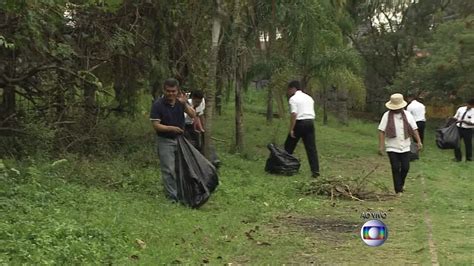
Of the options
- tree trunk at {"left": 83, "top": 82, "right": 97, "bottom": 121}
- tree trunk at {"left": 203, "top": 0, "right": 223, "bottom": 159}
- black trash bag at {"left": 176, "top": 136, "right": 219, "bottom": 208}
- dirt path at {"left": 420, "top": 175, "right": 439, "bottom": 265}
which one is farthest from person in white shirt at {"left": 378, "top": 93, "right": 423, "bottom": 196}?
tree trunk at {"left": 83, "top": 82, "right": 97, "bottom": 121}

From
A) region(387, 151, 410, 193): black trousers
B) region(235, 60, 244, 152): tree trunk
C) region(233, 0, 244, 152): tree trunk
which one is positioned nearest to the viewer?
region(387, 151, 410, 193): black trousers

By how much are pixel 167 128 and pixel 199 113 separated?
3.45 m

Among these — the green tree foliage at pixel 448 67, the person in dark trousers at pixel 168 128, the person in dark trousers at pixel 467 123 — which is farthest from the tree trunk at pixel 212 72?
the green tree foliage at pixel 448 67

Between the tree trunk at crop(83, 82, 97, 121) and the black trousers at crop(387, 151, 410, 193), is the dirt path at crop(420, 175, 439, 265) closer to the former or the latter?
the black trousers at crop(387, 151, 410, 193)

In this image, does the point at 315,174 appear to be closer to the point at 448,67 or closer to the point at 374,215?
Result: the point at 374,215

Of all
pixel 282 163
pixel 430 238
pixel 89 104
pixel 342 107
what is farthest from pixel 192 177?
pixel 342 107

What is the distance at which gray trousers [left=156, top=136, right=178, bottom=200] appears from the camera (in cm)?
874

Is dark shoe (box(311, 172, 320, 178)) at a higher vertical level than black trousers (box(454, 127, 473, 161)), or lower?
lower

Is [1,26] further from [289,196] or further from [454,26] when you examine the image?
[454,26]

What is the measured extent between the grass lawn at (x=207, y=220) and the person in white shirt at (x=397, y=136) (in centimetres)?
41

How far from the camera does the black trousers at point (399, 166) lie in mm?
10094

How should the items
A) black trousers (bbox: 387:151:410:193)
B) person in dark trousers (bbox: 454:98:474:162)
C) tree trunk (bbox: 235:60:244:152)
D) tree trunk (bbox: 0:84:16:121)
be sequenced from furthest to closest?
person in dark trousers (bbox: 454:98:474:162), tree trunk (bbox: 235:60:244:152), tree trunk (bbox: 0:84:16:121), black trousers (bbox: 387:151:410:193)

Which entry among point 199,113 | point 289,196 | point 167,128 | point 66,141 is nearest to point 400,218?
point 289,196

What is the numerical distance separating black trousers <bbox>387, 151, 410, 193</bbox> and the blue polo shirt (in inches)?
132
